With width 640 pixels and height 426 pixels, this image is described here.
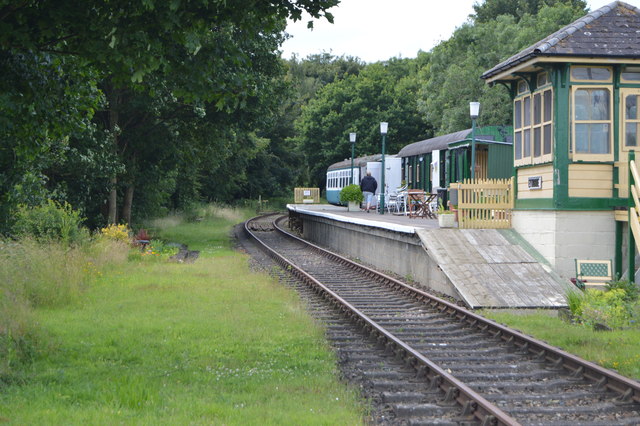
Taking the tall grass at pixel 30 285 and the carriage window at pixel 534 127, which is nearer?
the tall grass at pixel 30 285

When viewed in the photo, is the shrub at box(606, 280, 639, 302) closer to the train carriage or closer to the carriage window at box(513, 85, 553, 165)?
the carriage window at box(513, 85, 553, 165)

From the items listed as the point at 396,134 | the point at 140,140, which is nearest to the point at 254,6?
the point at 140,140

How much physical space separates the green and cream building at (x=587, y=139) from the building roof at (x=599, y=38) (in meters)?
0.02

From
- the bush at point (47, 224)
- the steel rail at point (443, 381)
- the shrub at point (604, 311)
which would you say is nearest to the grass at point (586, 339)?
the shrub at point (604, 311)

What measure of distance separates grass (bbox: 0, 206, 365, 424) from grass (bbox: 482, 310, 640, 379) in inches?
114

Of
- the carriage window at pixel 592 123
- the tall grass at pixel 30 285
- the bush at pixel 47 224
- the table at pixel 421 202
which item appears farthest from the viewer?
the table at pixel 421 202

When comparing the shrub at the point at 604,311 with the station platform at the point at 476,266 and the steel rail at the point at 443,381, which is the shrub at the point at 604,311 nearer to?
the station platform at the point at 476,266

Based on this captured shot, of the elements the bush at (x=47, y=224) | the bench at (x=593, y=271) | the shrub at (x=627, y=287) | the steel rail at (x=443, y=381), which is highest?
the bush at (x=47, y=224)

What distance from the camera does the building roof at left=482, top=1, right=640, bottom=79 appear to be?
44.9ft

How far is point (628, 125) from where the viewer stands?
14.0m

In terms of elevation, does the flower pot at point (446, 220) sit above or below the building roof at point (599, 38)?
below

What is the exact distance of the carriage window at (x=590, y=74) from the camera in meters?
13.9

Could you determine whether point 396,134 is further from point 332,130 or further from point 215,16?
point 215,16

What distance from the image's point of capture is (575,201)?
45.5 ft
